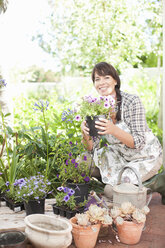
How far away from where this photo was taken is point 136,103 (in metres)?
2.53

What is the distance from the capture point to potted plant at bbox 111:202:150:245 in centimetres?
198

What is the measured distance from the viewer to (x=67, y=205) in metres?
2.21

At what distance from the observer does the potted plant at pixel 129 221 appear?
6.51ft

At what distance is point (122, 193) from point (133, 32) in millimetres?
4091

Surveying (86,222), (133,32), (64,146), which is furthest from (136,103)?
(133,32)

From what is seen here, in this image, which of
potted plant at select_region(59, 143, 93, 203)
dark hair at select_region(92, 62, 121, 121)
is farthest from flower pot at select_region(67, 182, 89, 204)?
dark hair at select_region(92, 62, 121, 121)

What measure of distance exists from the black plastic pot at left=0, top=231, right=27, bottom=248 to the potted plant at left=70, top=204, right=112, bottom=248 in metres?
0.35

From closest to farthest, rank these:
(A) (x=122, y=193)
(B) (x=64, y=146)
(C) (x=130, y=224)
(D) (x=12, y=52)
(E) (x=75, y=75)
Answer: (C) (x=130, y=224)
(A) (x=122, y=193)
(B) (x=64, y=146)
(D) (x=12, y=52)
(E) (x=75, y=75)

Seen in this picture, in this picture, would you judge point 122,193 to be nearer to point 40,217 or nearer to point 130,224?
point 130,224

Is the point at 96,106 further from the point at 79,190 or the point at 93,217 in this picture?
the point at 93,217

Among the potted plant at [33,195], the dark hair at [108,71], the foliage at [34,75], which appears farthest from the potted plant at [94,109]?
the foliage at [34,75]

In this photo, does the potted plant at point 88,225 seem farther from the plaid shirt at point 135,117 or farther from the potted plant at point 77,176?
the plaid shirt at point 135,117

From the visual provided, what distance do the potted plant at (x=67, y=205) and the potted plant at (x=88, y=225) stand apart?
0.18 m

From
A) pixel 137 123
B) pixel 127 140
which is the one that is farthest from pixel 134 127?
pixel 127 140
